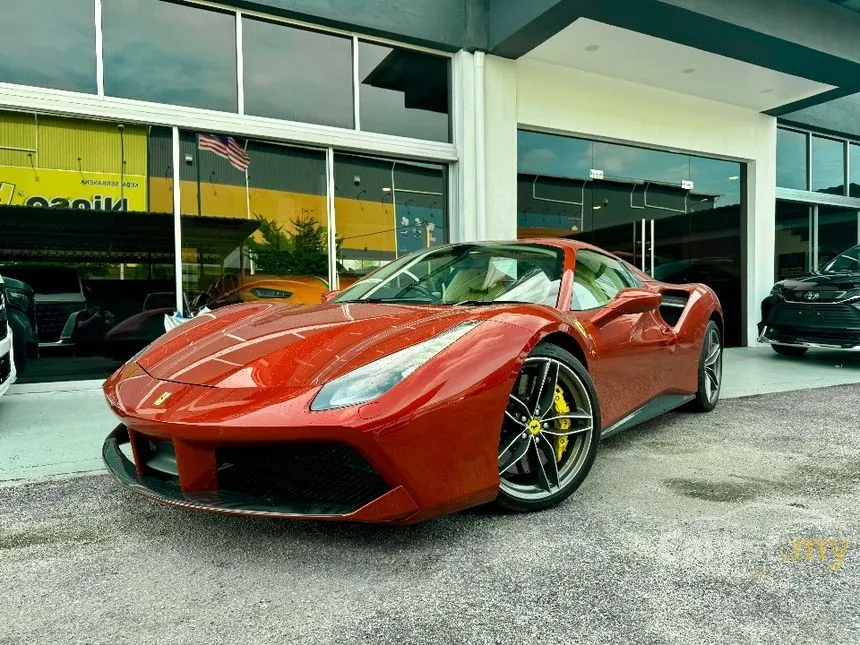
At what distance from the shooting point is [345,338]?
83.7 inches

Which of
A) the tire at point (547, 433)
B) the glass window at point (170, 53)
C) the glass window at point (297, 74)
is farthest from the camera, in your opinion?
the glass window at point (297, 74)

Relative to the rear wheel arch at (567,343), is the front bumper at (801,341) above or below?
below

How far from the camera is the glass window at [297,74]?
597cm

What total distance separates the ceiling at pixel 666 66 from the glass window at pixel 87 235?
14.2ft

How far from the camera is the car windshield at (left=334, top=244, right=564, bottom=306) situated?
2.75 meters

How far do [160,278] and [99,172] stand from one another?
41.5 inches

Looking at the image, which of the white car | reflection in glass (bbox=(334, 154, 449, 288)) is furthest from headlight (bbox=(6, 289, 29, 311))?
reflection in glass (bbox=(334, 154, 449, 288))

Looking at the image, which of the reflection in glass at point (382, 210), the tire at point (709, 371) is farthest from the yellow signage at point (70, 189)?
the tire at point (709, 371)

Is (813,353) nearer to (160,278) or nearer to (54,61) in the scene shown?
(160,278)

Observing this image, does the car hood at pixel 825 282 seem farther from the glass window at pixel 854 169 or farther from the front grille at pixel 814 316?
the glass window at pixel 854 169

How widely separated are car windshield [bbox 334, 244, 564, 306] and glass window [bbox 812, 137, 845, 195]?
9.45 metres

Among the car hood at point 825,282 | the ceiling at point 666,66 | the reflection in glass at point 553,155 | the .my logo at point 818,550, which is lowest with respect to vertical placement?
the .my logo at point 818,550

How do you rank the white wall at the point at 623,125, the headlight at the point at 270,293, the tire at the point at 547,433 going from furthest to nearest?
the white wall at the point at 623,125 < the headlight at the point at 270,293 < the tire at the point at 547,433

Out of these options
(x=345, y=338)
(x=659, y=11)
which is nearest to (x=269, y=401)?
(x=345, y=338)
